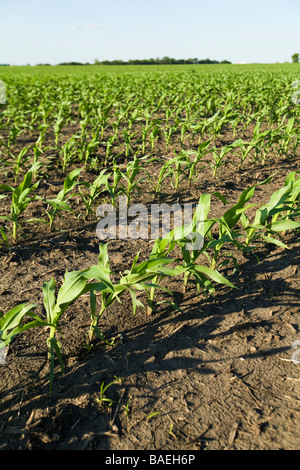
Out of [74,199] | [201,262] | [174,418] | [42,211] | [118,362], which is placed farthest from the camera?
[74,199]

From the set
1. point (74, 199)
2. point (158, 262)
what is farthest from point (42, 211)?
point (158, 262)

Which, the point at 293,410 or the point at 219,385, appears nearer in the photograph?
the point at 293,410

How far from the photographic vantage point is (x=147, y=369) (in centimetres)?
188

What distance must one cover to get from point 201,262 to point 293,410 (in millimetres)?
1376

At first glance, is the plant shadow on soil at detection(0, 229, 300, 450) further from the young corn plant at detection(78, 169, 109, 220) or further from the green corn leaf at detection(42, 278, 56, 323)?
the young corn plant at detection(78, 169, 109, 220)

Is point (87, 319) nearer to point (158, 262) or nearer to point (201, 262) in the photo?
point (158, 262)

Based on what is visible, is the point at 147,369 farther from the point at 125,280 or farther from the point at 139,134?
the point at 139,134

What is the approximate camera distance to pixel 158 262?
1872 mm

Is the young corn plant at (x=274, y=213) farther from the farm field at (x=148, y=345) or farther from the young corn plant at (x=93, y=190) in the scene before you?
the young corn plant at (x=93, y=190)
